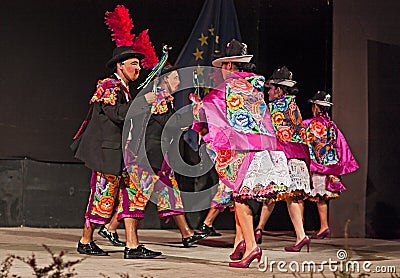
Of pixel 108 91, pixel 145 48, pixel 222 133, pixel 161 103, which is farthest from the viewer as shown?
pixel 145 48

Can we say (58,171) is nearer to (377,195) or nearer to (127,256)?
(127,256)

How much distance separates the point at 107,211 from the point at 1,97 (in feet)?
8.17

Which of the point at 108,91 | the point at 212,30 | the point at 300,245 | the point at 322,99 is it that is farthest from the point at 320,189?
the point at 108,91

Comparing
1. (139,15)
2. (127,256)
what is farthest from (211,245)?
(139,15)

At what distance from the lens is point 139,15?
7.86 m

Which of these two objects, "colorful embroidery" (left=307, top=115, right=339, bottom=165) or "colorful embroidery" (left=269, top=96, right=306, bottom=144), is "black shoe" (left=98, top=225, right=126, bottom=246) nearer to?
"colorful embroidery" (left=269, top=96, right=306, bottom=144)

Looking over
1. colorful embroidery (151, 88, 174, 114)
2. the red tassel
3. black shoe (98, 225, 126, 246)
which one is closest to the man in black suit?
the red tassel

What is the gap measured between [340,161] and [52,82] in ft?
8.98

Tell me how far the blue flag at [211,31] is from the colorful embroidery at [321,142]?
1263 millimetres

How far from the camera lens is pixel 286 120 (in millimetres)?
5949

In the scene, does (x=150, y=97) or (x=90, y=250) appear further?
(x=90, y=250)

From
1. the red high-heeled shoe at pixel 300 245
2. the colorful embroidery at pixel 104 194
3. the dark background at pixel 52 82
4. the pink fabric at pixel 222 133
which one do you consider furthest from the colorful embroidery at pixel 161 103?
the dark background at pixel 52 82

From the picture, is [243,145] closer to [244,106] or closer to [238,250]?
[244,106]

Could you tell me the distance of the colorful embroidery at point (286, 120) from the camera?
592 centimetres
